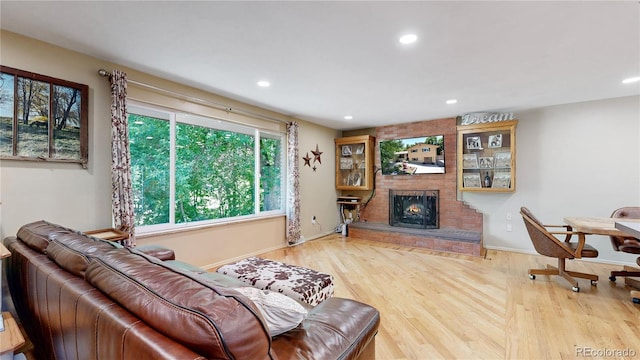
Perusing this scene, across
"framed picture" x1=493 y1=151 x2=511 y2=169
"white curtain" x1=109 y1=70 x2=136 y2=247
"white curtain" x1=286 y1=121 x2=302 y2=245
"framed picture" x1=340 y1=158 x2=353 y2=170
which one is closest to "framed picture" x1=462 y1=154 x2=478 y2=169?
"framed picture" x1=493 y1=151 x2=511 y2=169

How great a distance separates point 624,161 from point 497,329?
11.5 feet

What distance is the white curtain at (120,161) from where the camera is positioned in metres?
2.63

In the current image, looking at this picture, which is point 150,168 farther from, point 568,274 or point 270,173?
point 568,274

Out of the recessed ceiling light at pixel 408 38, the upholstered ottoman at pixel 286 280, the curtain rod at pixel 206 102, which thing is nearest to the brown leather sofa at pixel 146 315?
the upholstered ottoman at pixel 286 280

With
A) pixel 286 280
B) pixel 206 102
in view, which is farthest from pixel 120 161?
pixel 286 280

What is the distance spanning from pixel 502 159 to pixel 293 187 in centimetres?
346

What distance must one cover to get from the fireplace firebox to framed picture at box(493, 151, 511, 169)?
1068mm

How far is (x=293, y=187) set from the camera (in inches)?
186

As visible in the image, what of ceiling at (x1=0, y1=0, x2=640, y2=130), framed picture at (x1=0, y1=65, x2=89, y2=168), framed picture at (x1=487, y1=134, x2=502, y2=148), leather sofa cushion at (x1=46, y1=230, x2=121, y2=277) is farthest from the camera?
framed picture at (x1=487, y1=134, x2=502, y2=148)

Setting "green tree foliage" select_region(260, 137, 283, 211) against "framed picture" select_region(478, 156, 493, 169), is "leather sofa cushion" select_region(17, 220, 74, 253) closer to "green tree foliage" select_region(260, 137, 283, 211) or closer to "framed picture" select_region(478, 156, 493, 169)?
"green tree foliage" select_region(260, 137, 283, 211)

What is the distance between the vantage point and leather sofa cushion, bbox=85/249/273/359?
0.68m

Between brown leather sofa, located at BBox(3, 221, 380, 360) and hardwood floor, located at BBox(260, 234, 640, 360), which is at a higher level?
brown leather sofa, located at BBox(3, 221, 380, 360)

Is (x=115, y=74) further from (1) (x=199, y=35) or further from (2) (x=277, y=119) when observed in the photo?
(2) (x=277, y=119)

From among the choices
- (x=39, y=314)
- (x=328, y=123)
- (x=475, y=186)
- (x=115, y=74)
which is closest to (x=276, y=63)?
(x=115, y=74)
